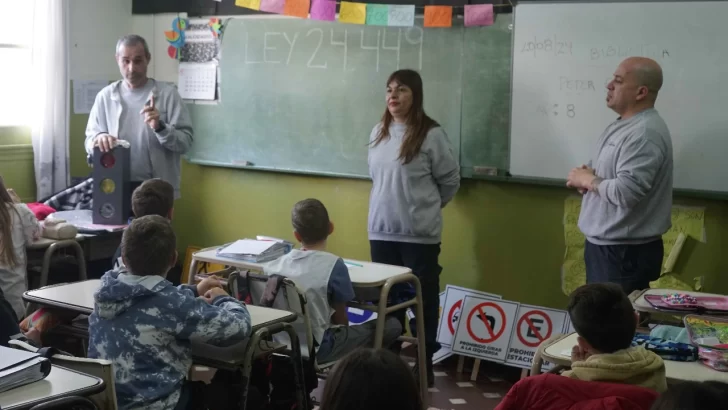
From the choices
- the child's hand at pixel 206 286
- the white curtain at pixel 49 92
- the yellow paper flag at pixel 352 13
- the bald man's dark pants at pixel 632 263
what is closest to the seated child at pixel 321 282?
the child's hand at pixel 206 286

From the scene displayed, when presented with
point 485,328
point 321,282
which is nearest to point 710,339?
point 321,282

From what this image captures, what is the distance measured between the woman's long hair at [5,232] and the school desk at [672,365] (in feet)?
8.23

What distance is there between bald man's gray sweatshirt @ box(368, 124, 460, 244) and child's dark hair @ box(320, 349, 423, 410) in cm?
298

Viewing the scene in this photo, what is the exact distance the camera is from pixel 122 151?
4730mm

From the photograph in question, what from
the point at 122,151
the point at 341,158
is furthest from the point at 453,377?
the point at 122,151

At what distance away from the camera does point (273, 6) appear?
5.31 metres

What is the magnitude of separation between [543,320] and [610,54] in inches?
57.9

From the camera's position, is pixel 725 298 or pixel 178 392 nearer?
pixel 178 392

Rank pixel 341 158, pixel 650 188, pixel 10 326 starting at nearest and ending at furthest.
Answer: pixel 10 326, pixel 650 188, pixel 341 158

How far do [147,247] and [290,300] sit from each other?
753 millimetres

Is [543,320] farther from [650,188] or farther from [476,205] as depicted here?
[650,188]

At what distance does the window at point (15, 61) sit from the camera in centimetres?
564

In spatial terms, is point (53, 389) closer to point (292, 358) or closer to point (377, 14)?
point (292, 358)

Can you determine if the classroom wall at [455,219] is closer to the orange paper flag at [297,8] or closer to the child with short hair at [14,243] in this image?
the orange paper flag at [297,8]
